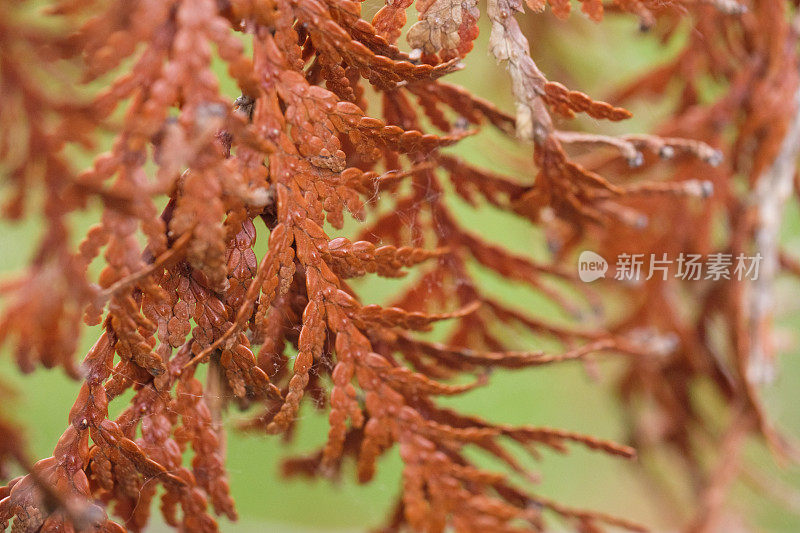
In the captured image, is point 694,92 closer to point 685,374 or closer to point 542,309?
point 685,374

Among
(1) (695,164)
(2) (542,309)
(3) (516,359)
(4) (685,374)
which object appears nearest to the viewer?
(3) (516,359)

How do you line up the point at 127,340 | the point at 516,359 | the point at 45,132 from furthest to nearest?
the point at 516,359 → the point at 127,340 → the point at 45,132

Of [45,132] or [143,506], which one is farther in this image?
[143,506]

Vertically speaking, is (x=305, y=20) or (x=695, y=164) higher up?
(x=695, y=164)

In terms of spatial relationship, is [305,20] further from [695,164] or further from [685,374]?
[685,374]

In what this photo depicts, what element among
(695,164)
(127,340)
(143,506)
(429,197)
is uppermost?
(695,164)

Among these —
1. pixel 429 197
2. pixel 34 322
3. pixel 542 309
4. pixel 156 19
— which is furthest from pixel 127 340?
pixel 542 309
